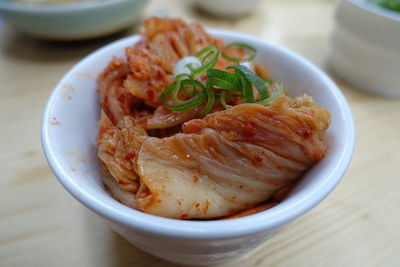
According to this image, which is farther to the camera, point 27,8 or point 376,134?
point 27,8

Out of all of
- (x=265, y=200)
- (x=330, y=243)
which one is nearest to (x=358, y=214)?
(x=330, y=243)

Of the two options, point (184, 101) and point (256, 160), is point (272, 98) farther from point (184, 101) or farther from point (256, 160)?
point (184, 101)

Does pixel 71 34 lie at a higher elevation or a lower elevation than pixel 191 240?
lower

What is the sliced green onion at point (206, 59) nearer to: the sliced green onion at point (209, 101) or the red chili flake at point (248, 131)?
the sliced green onion at point (209, 101)

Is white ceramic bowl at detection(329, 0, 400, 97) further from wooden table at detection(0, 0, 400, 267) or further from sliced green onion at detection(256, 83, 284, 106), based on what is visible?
sliced green onion at detection(256, 83, 284, 106)

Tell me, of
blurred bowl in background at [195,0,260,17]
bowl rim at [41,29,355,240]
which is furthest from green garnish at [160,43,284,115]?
blurred bowl in background at [195,0,260,17]

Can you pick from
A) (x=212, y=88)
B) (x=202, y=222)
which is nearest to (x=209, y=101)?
(x=212, y=88)

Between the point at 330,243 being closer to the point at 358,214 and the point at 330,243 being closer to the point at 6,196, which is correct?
the point at 358,214
